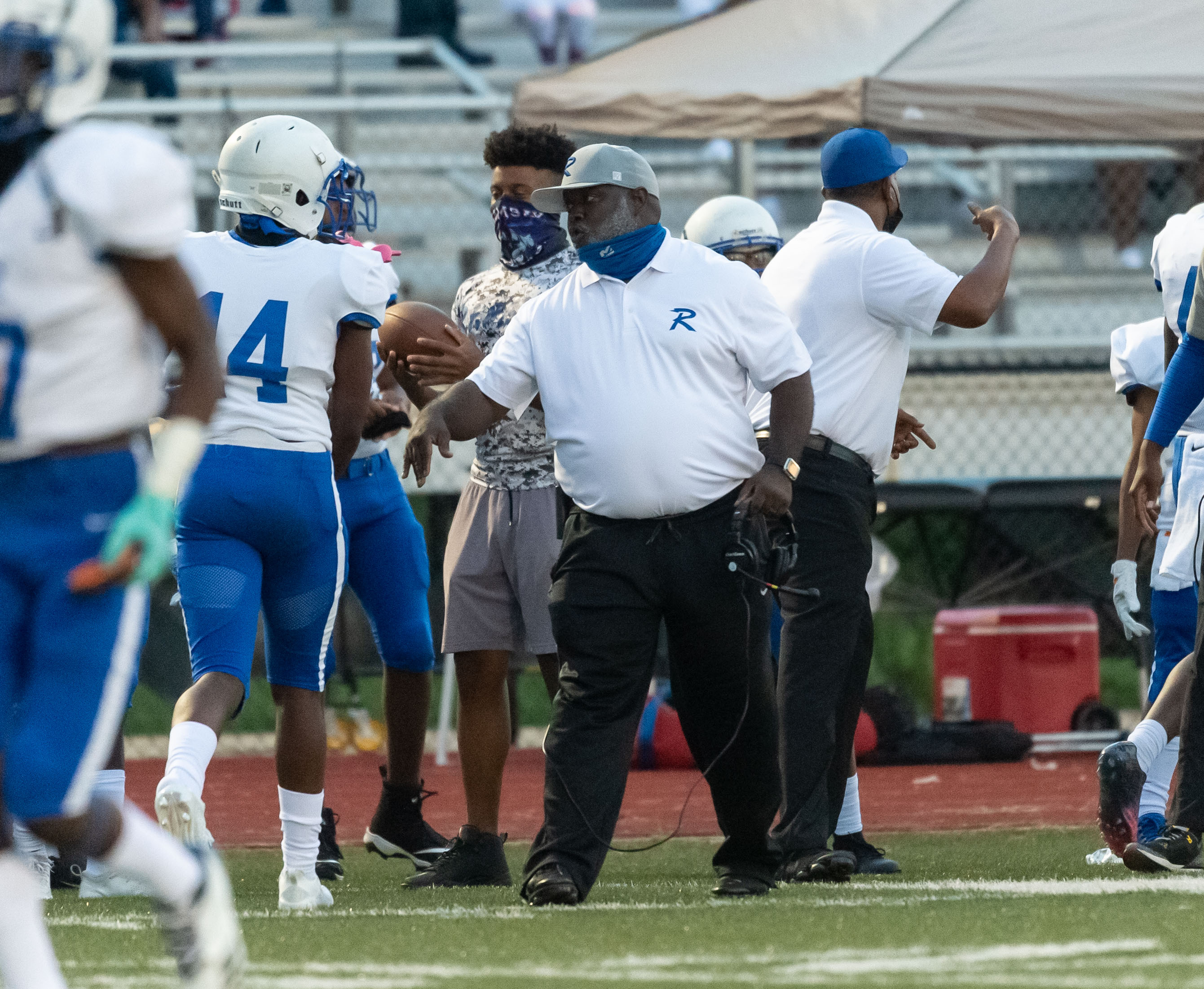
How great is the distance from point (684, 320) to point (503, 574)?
4.05 ft

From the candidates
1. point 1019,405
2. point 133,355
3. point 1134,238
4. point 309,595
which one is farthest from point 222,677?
point 1134,238

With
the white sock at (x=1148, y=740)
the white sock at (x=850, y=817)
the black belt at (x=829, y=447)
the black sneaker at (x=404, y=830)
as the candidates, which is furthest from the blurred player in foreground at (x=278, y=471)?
the white sock at (x=1148, y=740)

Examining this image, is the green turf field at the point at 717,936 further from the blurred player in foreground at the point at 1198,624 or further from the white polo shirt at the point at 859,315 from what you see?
the white polo shirt at the point at 859,315

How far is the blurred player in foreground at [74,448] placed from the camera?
10.6 ft

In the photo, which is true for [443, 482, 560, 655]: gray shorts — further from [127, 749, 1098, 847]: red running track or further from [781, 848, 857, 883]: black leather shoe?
[127, 749, 1098, 847]: red running track

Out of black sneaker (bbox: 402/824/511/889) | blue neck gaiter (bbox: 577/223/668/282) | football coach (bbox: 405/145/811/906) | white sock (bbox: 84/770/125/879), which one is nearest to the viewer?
football coach (bbox: 405/145/811/906)

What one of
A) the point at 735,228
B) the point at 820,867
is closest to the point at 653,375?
the point at 820,867

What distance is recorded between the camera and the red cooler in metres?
10.2

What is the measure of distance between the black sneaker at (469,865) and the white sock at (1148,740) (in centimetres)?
181

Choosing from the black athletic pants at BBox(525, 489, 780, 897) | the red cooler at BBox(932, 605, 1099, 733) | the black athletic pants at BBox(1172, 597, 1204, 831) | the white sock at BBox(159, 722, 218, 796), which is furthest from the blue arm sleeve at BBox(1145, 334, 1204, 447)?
the red cooler at BBox(932, 605, 1099, 733)

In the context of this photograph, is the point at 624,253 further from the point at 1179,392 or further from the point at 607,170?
the point at 1179,392

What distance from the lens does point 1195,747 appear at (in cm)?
525

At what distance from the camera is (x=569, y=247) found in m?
6.25

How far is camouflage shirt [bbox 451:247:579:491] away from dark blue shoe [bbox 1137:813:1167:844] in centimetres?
199
